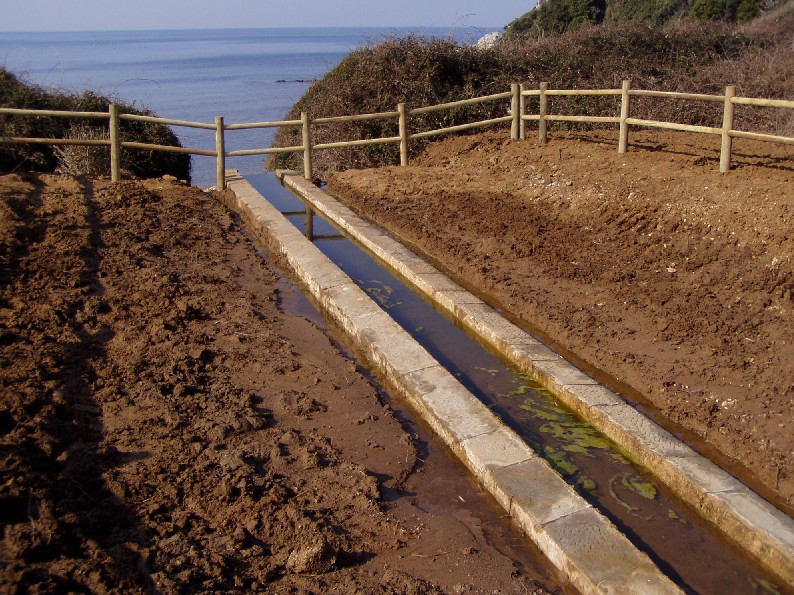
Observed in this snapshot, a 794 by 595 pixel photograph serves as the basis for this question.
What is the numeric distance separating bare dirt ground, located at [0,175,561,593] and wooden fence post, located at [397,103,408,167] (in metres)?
6.68

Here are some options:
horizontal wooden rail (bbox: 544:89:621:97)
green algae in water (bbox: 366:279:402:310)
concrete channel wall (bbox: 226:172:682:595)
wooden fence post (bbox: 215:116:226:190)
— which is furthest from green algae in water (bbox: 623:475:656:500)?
wooden fence post (bbox: 215:116:226:190)

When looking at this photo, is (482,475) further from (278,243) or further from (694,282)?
(278,243)

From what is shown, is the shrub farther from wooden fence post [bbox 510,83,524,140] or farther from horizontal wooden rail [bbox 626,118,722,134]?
horizontal wooden rail [bbox 626,118,722,134]

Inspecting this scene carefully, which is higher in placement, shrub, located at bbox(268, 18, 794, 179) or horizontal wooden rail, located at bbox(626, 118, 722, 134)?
shrub, located at bbox(268, 18, 794, 179)

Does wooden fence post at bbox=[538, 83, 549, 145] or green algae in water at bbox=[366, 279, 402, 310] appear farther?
wooden fence post at bbox=[538, 83, 549, 145]

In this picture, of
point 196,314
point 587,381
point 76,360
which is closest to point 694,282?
point 587,381

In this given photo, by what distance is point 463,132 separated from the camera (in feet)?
55.7

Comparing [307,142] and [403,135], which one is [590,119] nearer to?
[403,135]

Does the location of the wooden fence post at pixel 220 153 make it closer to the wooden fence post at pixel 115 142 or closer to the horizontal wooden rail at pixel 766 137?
the wooden fence post at pixel 115 142

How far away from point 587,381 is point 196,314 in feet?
11.9

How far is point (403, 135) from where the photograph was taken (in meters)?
14.7

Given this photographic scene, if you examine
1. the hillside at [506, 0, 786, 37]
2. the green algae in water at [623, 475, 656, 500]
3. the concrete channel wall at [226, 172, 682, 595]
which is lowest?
the green algae in water at [623, 475, 656, 500]

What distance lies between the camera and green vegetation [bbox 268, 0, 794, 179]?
1655cm

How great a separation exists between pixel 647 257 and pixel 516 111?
6667 millimetres
